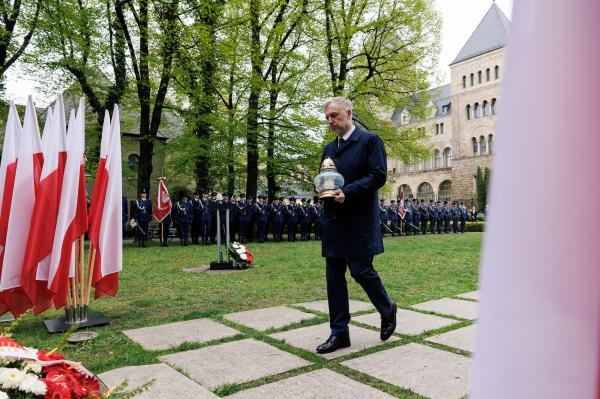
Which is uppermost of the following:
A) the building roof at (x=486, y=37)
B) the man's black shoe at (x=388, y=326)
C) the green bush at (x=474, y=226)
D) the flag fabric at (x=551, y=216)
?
the building roof at (x=486, y=37)

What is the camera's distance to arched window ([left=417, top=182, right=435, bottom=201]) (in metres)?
61.5

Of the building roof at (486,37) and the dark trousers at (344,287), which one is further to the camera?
the building roof at (486,37)

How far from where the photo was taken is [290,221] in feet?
64.7

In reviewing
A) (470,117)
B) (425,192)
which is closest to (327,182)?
(470,117)

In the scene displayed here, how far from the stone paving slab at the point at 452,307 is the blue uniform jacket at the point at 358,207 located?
1.77 metres

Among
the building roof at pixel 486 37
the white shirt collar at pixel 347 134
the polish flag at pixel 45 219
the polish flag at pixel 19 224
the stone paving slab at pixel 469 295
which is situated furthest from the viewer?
the building roof at pixel 486 37

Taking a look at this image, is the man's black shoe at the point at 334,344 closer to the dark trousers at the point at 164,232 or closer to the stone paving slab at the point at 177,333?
the stone paving slab at the point at 177,333

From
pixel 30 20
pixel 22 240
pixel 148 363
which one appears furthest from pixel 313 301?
pixel 30 20

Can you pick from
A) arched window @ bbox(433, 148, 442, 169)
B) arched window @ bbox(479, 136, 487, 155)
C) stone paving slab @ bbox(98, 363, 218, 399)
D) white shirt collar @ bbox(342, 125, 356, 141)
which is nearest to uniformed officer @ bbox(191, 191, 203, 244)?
A: white shirt collar @ bbox(342, 125, 356, 141)

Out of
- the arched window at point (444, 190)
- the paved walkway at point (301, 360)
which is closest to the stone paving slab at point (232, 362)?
the paved walkway at point (301, 360)

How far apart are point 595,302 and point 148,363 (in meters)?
3.20

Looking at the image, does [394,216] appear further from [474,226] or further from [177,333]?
[177,333]

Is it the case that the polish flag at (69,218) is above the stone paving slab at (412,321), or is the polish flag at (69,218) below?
above

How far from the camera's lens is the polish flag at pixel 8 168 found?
4727mm
